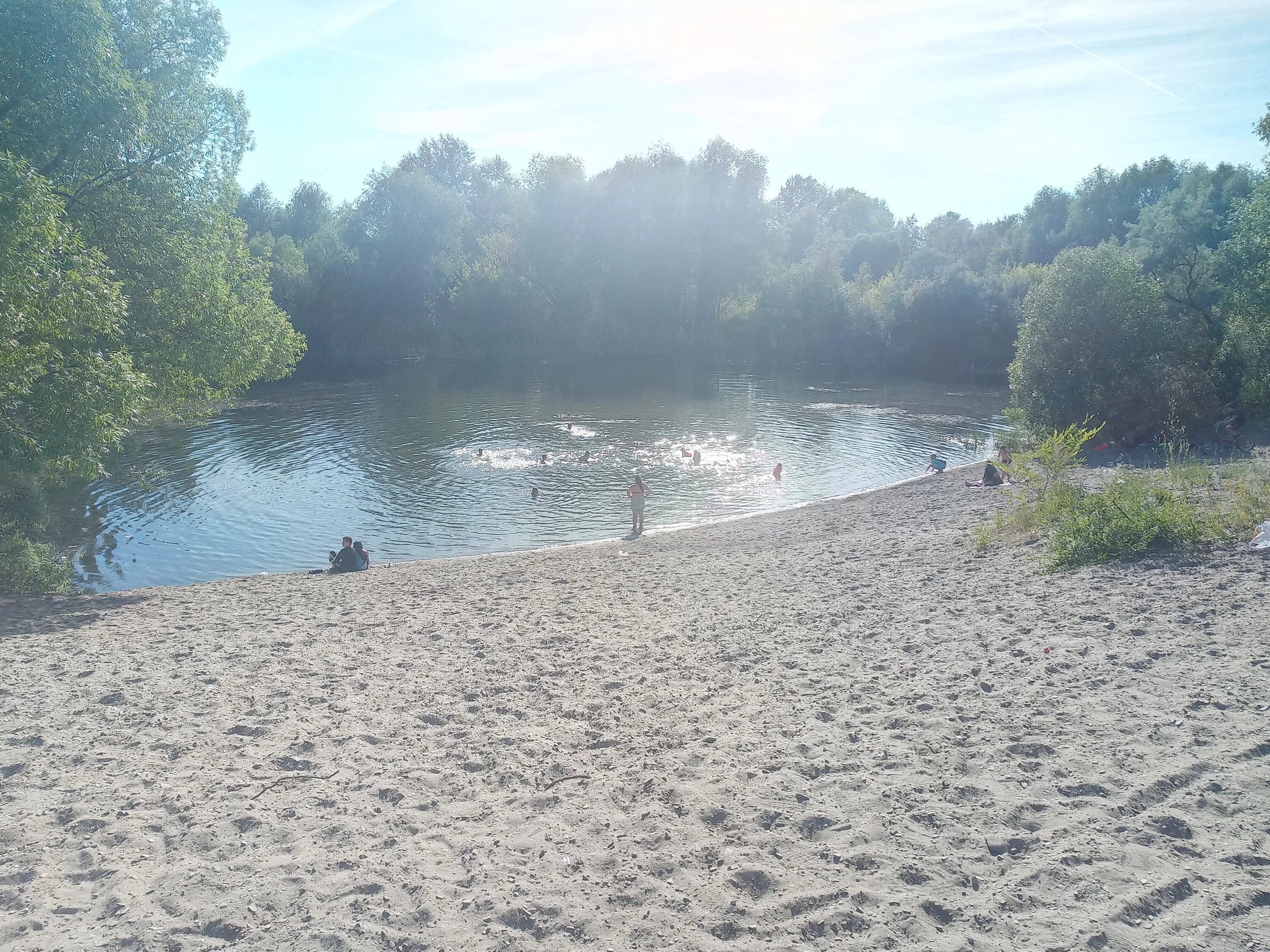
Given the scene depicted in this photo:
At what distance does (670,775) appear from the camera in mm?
6605

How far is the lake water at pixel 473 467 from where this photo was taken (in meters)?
22.1

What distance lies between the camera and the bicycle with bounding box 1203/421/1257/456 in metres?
22.4

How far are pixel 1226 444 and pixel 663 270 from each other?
194ft

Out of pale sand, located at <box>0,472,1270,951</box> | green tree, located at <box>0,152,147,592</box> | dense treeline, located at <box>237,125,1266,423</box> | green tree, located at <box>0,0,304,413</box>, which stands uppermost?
dense treeline, located at <box>237,125,1266,423</box>

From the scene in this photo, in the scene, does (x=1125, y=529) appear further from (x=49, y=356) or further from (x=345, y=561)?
(x=49, y=356)

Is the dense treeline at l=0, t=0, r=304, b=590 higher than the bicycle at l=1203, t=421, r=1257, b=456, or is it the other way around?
the dense treeline at l=0, t=0, r=304, b=590

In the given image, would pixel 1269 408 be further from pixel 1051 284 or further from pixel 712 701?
pixel 712 701

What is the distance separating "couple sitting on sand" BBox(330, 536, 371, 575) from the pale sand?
6687mm

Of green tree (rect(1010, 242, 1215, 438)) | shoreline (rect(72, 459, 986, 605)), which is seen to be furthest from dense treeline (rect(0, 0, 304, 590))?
green tree (rect(1010, 242, 1215, 438))

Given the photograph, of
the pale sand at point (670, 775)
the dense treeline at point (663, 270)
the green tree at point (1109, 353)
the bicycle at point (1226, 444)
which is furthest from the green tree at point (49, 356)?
the dense treeline at point (663, 270)

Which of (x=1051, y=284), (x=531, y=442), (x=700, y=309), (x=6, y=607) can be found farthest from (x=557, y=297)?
(x=6, y=607)

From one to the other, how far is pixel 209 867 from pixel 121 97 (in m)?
16.1

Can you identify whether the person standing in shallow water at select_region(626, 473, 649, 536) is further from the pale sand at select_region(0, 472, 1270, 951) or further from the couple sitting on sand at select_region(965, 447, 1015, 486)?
the pale sand at select_region(0, 472, 1270, 951)

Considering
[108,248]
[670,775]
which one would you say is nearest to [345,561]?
[108,248]
